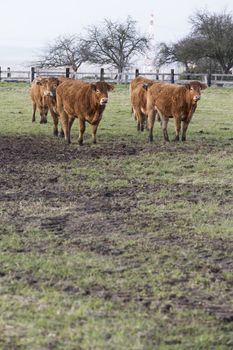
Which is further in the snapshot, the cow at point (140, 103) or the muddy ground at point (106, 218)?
the cow at point (140, 103)

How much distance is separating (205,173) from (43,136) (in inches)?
219

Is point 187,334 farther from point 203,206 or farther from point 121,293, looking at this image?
point 203,206

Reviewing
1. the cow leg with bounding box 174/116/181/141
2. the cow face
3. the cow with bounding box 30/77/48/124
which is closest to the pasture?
the cow leg with bounding box 174/116/181/141

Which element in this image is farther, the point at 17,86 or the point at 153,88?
→ the point at 17,86

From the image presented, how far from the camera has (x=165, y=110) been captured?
1478 cm

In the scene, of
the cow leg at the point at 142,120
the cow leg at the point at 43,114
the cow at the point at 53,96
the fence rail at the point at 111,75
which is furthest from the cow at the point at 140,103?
the fence rail at the point at 111,75

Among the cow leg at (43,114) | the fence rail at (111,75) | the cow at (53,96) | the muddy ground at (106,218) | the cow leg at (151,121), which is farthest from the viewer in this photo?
the fence rail at (111,75)

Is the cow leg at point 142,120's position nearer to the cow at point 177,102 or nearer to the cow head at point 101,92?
the cow at point 177,102

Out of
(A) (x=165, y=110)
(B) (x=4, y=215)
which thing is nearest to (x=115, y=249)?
(B) (x=4, y=215)

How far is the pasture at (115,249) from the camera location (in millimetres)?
4520

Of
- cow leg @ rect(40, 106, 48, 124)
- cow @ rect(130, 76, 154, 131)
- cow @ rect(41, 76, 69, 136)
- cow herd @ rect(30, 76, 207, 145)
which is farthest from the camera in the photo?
cow leg @ rect(40, 106, 48, 124)

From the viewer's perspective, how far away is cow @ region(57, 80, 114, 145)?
13.8 meters

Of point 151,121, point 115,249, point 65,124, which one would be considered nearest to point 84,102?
point 65,124

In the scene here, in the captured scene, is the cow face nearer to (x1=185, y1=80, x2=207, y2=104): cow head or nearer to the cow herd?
the cow herd
